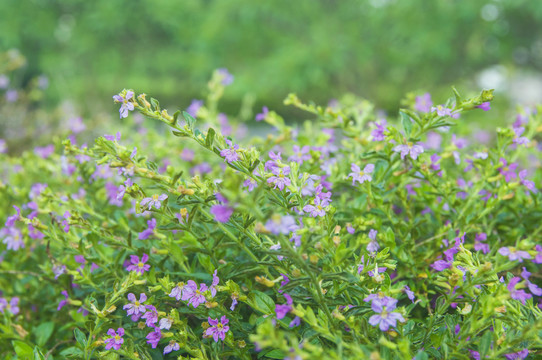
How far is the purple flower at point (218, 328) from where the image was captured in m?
1.19

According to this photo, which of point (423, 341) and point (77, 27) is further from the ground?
point (77, 27)

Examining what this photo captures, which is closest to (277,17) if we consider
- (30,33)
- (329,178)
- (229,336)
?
(30,33)

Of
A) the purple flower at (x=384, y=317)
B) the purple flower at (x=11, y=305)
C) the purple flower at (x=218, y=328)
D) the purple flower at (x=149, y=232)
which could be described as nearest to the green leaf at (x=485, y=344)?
the purple flower at (x=384, y=317)

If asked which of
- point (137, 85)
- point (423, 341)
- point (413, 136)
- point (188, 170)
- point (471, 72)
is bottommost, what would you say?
point (423, 341)

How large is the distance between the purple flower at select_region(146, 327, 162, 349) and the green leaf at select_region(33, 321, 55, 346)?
1.92 feet

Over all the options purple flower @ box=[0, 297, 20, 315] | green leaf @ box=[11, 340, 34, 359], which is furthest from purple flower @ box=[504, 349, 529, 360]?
purple flower @ box=[0, 297, 20, 315]

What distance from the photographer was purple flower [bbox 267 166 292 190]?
1.17 meters

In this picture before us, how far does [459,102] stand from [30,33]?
1497 cm

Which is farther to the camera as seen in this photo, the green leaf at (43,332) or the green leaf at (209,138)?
the green leaf at (43,332)

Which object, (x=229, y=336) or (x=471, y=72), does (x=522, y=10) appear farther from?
(x=229, y=336)

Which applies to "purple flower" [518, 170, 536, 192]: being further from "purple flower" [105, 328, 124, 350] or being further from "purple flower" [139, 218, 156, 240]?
"purple flower" [105, 328, 124, 350]

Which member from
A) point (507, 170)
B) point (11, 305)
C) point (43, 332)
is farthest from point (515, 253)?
point (11, 305)

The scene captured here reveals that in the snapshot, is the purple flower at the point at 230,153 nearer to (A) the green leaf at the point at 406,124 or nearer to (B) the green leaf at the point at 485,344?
(A) the green leaf at the point at 406,124

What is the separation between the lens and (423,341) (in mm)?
1160
